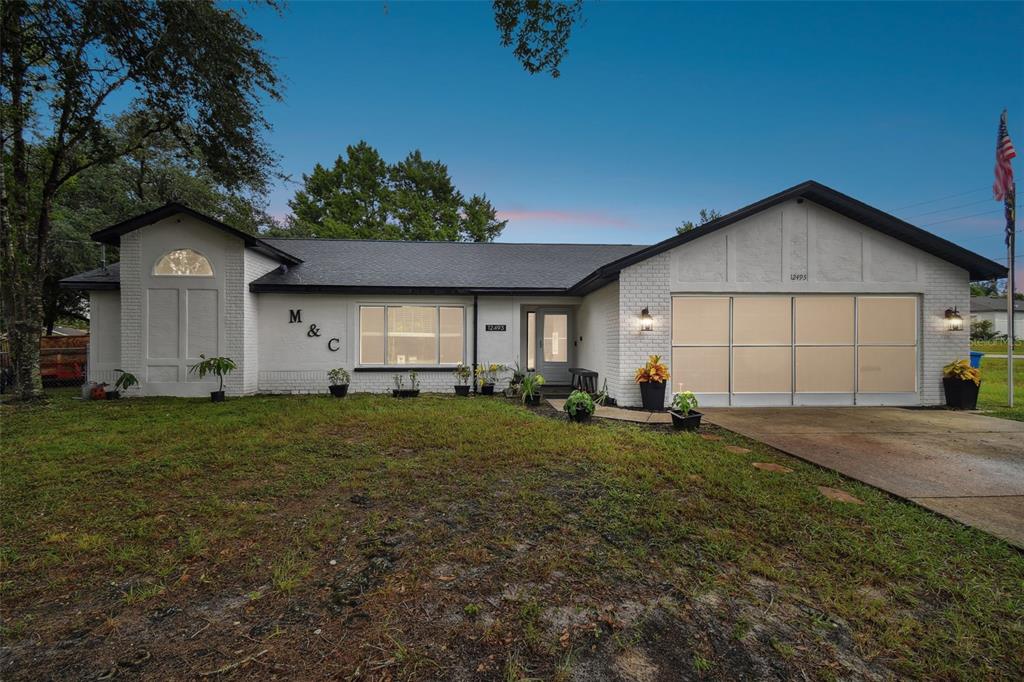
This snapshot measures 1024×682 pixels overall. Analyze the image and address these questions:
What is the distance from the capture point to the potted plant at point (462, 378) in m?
9.76

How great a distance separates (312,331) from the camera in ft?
32.8

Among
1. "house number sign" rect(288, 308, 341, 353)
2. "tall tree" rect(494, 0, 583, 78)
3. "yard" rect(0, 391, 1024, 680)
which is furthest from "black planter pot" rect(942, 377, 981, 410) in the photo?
"house number sign" rect(288, 308, 341, 353)

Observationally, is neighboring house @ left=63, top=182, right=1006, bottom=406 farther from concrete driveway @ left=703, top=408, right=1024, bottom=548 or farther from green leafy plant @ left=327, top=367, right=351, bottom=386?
concrete driveway @ left=703, top=408, right=1024, bottom=548

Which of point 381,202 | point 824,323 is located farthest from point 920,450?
point 381,202

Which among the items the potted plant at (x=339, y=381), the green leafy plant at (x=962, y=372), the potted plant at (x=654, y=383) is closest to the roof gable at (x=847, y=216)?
the green leafy plant at (x=962, y=372)

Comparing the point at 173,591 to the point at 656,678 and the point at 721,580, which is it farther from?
the point at 721,580

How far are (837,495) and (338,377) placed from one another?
9098 millimetres

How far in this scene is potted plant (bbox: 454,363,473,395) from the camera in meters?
9.76

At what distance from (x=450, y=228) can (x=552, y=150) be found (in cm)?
1246

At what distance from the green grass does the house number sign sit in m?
13.4

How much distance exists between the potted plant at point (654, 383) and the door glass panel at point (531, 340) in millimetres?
4113

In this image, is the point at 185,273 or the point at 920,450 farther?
the point at 185,273

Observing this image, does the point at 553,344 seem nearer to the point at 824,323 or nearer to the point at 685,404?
the point at 685,404

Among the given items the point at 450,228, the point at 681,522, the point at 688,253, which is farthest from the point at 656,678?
the point at 450,228
